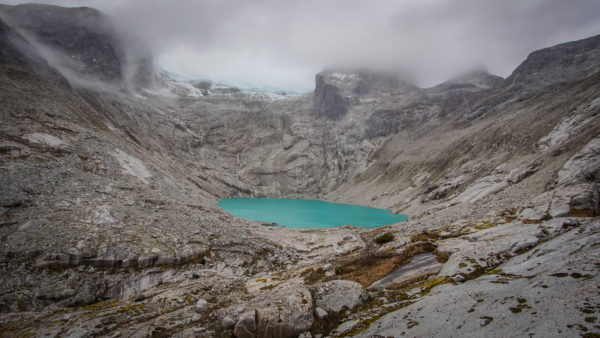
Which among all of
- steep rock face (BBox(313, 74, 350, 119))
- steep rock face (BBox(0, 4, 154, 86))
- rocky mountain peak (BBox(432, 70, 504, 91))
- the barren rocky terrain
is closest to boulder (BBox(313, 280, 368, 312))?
the barren rocky terrain

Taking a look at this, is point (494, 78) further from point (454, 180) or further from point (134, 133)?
point (134, 133)

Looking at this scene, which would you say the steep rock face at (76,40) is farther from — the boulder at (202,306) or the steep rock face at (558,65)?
the steep rock face at (558,65)

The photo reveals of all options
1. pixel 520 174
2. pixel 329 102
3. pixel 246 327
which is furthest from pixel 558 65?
pixel 246 327

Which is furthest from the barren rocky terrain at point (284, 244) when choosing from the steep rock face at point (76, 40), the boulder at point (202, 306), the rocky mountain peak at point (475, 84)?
the rocky mountain peak at point (475, 84)

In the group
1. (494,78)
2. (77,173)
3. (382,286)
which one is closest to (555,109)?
(382,286)

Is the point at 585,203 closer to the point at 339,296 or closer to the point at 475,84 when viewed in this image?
the point at 339,296
